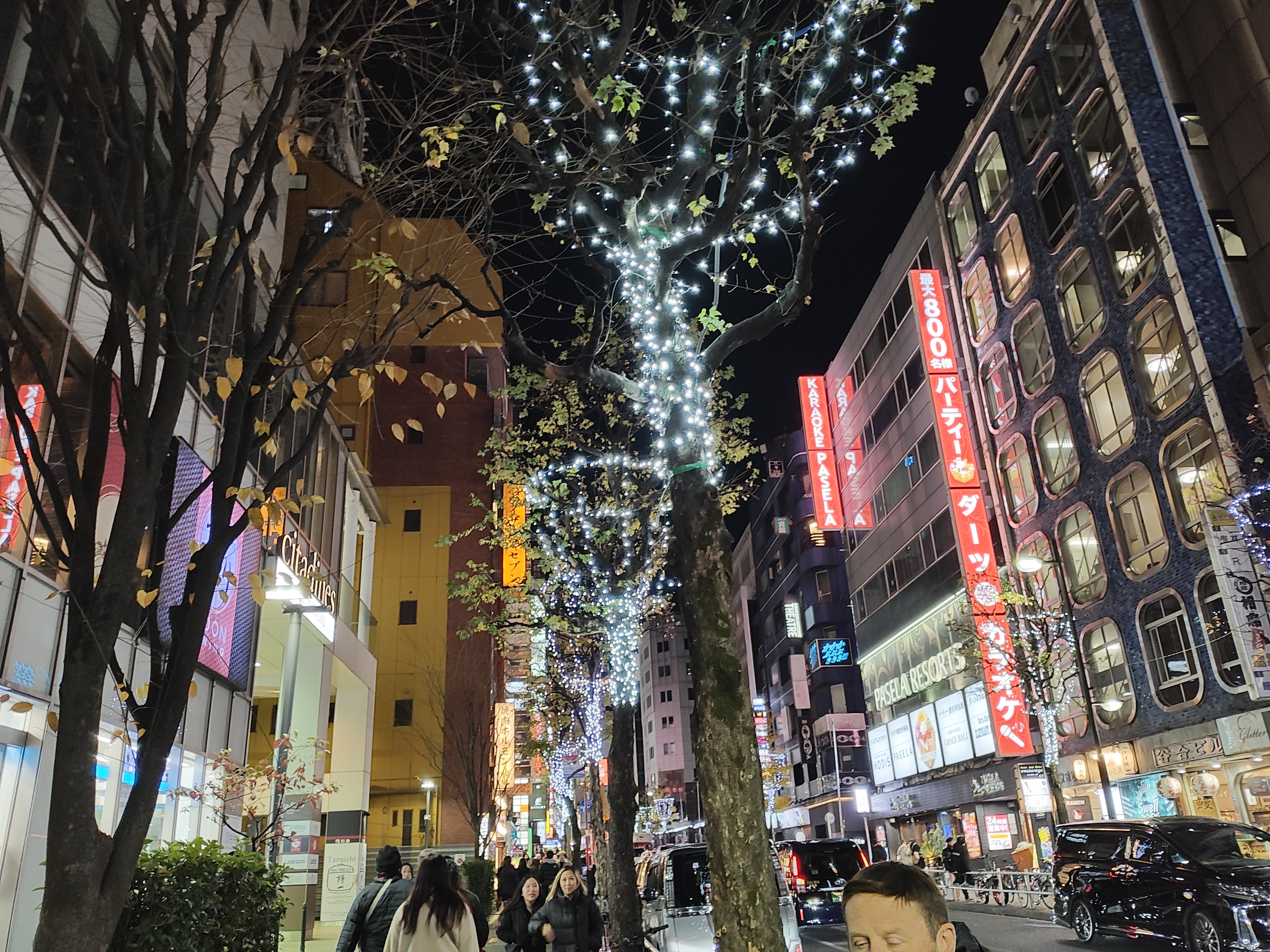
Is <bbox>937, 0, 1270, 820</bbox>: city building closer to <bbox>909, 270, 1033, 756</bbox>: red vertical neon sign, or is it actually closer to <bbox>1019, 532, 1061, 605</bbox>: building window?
<bbox>1019, 532, 1061, 605</bbox>: building window

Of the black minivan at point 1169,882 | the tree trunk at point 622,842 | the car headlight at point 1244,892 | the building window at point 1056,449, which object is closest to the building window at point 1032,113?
the building window at point 1056,449

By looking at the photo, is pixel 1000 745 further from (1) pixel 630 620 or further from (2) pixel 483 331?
(2) pixel 483 331

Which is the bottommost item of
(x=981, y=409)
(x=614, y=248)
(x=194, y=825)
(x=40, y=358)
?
(x=194, y=825)

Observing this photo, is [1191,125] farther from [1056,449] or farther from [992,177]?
[1056,449]

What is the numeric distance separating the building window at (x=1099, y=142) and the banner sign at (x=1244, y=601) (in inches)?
434

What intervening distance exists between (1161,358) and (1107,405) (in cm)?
260

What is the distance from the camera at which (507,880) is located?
17859mm

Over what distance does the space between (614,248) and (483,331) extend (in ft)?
123

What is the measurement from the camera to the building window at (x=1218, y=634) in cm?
2052

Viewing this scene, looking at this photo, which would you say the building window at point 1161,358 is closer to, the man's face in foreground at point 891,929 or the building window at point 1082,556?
the building window at point 1082,556

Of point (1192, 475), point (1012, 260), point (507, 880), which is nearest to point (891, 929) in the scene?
point (507, 880)

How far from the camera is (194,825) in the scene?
44.4ft

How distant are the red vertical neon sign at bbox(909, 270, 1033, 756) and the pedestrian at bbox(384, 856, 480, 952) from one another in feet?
74.6

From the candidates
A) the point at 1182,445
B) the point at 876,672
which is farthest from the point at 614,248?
the point at 876,672
